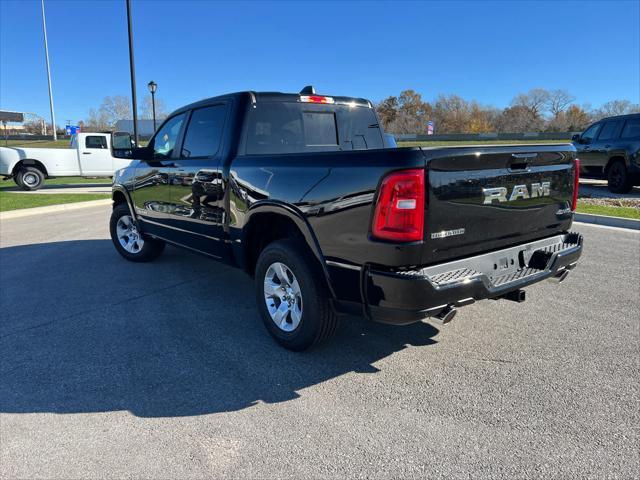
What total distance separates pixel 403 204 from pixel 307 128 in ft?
7.22

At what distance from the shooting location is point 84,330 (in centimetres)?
407

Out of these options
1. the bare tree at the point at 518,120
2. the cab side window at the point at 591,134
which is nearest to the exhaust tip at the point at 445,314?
the cab side window at the point at 591,134

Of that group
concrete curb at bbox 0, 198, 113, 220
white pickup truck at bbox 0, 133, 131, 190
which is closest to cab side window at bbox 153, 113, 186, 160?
concrete curb at bbox 0, 198, 113, 220

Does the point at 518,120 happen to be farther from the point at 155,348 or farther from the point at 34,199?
the point at 155,348

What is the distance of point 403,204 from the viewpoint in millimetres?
2621

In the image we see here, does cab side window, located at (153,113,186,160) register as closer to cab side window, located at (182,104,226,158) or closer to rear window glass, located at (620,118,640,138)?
cab side window, located at (182,104,226,158)

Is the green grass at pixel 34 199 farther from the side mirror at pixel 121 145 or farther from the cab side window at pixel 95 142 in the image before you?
the side mirror at pixel 121 145

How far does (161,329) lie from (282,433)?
6.15ft

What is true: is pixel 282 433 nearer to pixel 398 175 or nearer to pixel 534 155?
pixel 398 175

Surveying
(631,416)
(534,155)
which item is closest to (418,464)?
(631,416)

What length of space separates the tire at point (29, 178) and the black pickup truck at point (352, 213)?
49.0ft

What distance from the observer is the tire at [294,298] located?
10.6ft

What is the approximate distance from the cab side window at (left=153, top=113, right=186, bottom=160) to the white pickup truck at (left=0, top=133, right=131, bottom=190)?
13.4 metres

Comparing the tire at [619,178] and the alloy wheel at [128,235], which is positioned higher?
the tire at [619,178]
